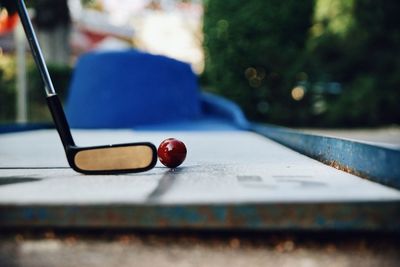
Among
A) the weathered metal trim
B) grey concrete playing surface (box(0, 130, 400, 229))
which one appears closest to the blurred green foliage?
the weathered metal trim

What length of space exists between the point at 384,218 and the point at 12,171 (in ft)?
5.37

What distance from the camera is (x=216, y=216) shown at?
48.9 inches

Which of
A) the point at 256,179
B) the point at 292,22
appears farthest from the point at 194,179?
the point at 292,22

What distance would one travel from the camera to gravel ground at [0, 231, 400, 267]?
1188 millimetres

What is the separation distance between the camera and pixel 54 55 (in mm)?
14078

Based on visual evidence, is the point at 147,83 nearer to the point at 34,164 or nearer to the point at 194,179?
the point at 34,164

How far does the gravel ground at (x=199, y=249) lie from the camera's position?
1.19 meters

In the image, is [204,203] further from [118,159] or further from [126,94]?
[126,94]

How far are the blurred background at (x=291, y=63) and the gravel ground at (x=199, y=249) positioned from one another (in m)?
9.12

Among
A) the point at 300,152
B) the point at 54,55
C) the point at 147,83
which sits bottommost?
the point at 300,152

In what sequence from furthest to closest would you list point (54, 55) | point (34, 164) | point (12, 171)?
point (54, 55) → point (34, 164) → point (12, 171)

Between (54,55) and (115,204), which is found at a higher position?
(54,55)

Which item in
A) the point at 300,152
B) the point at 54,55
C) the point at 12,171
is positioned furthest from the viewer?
the point at 54,55

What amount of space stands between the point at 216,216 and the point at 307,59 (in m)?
10.4
